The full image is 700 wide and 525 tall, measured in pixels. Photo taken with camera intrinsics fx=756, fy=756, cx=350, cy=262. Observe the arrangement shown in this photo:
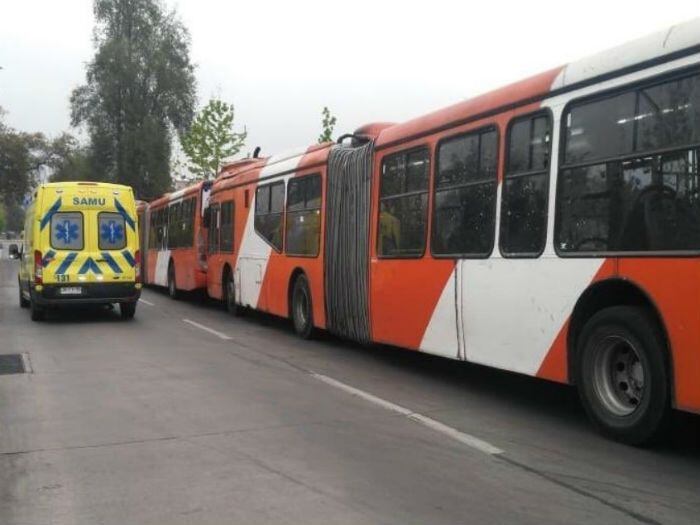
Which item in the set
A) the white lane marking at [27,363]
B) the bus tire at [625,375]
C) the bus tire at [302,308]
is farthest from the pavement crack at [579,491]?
the bus tire at [302,308]

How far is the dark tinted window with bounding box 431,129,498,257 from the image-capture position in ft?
24.2

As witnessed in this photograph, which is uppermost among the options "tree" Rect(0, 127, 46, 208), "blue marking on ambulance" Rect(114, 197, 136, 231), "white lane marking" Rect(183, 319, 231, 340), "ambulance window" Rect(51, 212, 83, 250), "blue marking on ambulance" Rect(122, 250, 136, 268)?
"tree" Rect(0, 127, 46, 208)

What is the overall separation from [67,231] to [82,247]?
408mm

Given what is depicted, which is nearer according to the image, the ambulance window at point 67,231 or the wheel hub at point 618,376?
the wheel hub at point 618,376

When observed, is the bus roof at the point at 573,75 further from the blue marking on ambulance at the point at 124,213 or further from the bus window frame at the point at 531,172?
the blue marking on ambulance at the point at 124,213

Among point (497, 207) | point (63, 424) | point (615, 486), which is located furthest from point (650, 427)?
point (63, 424)

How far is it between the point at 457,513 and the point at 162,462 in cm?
223

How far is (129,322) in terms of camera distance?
1441 centimetres

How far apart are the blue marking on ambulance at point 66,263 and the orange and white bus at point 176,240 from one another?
4.17m

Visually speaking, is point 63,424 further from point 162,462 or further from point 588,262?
point 588,262

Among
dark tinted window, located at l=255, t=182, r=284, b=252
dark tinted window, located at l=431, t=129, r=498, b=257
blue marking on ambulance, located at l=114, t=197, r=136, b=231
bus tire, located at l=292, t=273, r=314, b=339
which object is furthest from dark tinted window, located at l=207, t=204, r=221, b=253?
dark tinted window, located at l=431, t=129, r=498, b=257

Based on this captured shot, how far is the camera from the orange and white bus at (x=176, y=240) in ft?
60.2

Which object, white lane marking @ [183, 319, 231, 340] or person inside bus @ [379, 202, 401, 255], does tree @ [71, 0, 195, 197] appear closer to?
white lane marking @ [183, 319, 231, 340]

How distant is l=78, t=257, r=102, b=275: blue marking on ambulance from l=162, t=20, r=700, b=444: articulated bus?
584 centimetres
